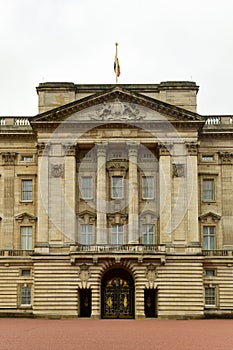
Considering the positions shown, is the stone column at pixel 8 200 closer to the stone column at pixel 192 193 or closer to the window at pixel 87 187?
the window at pixel 87 187

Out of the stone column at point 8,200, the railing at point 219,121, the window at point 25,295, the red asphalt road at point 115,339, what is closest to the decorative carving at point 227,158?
the railing at point 219,121

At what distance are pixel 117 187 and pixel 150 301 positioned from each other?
10.3 meters

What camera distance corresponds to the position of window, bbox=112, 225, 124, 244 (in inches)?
2456

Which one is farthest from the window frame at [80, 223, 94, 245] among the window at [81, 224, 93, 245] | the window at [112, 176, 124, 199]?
the window at [112, 176, 124, 199]

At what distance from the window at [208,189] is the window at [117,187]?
25.4 feet

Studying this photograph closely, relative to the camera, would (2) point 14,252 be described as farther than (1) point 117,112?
Yes

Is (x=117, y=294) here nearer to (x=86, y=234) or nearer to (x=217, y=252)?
(x=86, y=234)

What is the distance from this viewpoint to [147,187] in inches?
2498

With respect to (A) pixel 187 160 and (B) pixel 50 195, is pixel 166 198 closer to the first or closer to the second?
(A) pixel 187 160

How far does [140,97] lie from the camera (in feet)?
204

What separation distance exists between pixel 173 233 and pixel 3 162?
1693cm

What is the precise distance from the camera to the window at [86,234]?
6248 centimetres

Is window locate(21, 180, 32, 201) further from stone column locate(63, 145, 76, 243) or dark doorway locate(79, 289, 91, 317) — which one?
dark doorway locate(79, 289, 91, 317)

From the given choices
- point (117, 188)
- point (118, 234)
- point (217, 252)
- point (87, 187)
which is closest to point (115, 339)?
point (118, 234)
